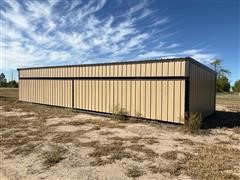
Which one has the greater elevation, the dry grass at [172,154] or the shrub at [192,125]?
the shrub at [192,125]

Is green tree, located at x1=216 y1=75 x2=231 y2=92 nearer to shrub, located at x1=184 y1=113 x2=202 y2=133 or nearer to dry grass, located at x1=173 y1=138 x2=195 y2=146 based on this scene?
shrub, located at x1=184 y1=113 x2=202 y2=133

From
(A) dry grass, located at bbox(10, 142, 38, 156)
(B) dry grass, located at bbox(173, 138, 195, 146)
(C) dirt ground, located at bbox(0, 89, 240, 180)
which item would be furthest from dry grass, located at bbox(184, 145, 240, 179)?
(A) dry grass, located at bbox(10, 142, 38, 156)

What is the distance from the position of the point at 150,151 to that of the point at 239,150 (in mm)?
2439

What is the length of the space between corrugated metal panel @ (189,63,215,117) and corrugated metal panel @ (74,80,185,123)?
2.25ft

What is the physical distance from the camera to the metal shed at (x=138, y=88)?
920 cm

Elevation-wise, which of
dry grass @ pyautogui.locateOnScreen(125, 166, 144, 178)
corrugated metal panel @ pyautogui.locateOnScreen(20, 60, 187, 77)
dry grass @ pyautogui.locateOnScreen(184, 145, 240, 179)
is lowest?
dry grass @ pyautogui.locateOnScreen(125, 166, 144, 178)

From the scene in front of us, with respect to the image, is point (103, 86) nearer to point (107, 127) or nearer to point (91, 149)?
point (107, 127)

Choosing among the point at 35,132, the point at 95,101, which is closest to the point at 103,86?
the point at 95,101

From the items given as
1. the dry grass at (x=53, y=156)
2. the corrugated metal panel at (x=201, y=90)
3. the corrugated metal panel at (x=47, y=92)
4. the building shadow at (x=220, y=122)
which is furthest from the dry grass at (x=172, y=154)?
the corrugated metal panel at (x=47, y=92)

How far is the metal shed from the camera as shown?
30.2ft

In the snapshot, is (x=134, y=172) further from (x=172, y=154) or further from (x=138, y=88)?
(x=138, y=88)

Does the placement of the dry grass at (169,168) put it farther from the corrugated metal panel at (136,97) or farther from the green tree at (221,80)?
the green tree at (221,80)

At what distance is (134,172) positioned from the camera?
472 cm

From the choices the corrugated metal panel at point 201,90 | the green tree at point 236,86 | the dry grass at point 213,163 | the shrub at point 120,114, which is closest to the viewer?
the dry grass at point 213,163
